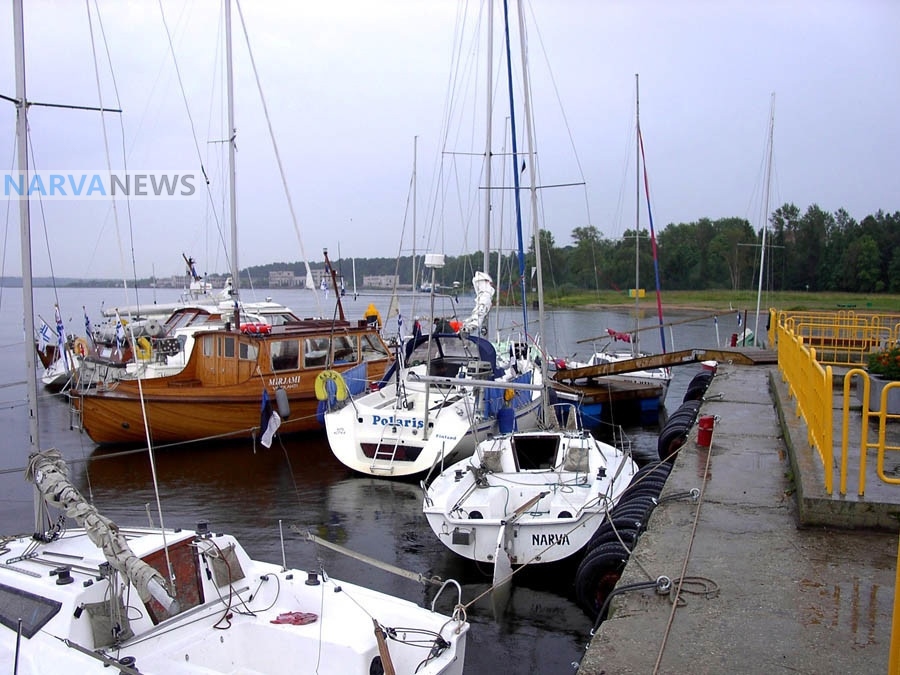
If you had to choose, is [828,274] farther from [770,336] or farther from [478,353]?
[478,353]

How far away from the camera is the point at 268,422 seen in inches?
579

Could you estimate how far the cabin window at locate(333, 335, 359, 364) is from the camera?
19.2m

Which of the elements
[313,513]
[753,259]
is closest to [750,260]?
[753,259]

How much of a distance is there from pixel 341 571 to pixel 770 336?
16.9 meters

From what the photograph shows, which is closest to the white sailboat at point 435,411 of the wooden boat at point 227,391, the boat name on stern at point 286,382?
the wooden boat at point 227,391

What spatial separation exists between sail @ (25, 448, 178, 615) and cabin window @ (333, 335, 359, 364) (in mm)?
12789

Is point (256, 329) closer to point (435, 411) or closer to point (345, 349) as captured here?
point (345, 349)

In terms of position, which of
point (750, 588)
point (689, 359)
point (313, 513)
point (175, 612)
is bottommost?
point (313, 513)

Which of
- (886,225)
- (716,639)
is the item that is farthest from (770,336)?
(886,225)

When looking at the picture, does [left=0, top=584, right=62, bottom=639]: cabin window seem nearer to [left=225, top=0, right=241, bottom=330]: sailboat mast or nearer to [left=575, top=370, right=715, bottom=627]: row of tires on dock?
[left=575, top=370, right=715, bottom=627]: row of tires on dock

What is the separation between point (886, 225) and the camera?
265ft

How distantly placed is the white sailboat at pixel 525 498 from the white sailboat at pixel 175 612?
266 centimetres

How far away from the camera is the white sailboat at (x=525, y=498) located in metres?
8.76

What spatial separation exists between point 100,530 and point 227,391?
12.0 meters
